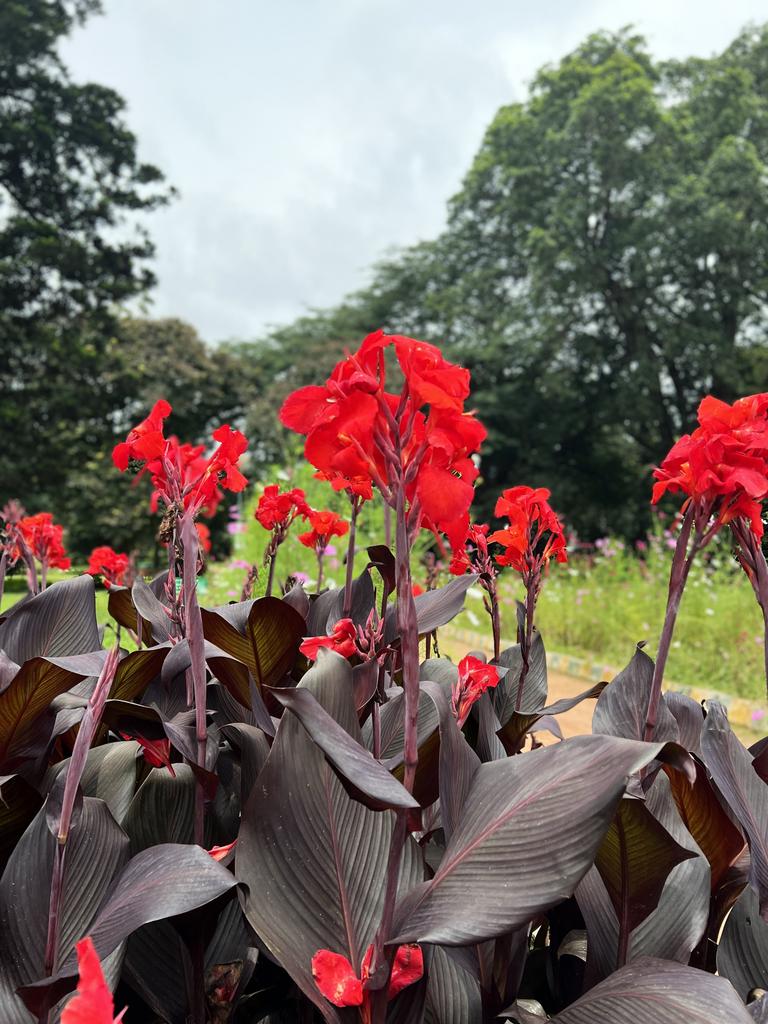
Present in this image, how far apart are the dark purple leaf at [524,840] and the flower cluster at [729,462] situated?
35 cm

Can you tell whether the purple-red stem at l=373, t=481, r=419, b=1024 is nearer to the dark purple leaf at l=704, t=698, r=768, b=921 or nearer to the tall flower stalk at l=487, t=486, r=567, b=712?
the dark purple leaf at l=704, t=698, r=768, b=921

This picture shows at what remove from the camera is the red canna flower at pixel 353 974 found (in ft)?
2.03

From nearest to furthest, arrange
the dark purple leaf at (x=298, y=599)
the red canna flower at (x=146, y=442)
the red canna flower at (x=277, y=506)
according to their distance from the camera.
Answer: the red canna flower at (x=146, y=442) < the dark purple leaf at (x=298, y=599) < the red canna flower at (x=277, y=506)

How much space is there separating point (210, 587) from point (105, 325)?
393 inches

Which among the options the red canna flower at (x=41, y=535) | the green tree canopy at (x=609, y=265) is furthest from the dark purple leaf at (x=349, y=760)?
the green tree canopy at (x=609, y=265)

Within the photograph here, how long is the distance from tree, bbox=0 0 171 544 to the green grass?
733cm

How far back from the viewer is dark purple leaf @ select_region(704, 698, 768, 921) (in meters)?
0.75

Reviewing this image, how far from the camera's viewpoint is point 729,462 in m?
0.83

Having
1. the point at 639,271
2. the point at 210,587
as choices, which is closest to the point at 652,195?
the point at 639,271

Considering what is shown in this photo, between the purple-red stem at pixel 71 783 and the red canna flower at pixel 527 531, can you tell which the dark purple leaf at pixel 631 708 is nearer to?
the red canna flower at pixel 527 531

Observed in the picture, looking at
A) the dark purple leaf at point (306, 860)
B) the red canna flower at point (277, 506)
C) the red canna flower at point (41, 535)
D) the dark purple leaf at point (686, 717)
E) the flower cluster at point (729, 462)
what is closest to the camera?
the dark purple leaf at point (306, 860)

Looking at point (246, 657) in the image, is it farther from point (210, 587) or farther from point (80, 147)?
point (80, 147)

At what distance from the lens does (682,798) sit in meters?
0.87

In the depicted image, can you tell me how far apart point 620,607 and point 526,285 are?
42.8ft
